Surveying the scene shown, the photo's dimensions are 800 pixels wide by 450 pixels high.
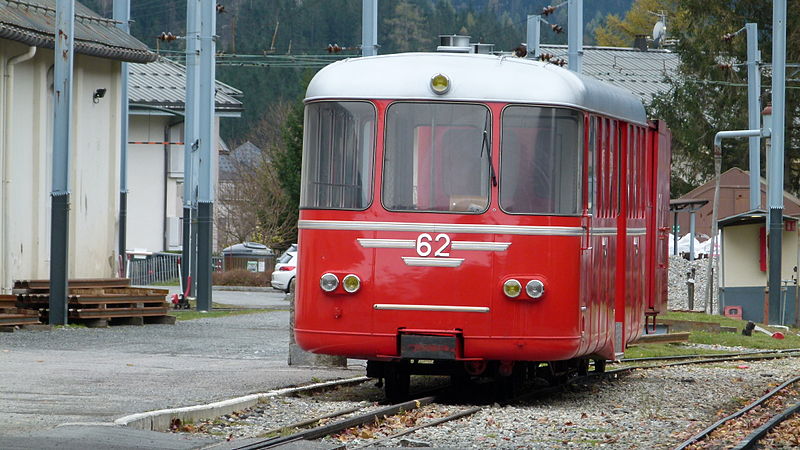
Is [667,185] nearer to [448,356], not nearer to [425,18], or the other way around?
[448,356]

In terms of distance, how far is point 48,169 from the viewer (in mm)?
27953

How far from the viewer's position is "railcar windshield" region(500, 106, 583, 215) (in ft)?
44.0

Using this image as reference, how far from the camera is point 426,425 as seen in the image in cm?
1220

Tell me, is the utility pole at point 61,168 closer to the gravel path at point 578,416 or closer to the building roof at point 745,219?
the gravel path at point 578,416

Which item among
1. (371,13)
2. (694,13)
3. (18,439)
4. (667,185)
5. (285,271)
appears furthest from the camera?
(694,13)

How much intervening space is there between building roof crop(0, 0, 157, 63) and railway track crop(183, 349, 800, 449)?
12.8 m

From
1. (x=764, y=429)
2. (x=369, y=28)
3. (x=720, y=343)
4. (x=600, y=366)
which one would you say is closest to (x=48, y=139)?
(x=369, y=28)

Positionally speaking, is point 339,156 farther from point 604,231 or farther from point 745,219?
point 745,219

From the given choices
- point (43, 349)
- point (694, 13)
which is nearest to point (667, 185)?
point (43, 349)

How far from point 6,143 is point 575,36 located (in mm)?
11698

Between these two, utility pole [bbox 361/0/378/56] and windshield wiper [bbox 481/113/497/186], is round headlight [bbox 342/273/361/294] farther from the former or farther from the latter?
utility pole [bbox 361/0/378/56]

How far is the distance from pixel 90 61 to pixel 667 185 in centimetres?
1367

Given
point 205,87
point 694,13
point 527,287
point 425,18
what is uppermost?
point 425,18

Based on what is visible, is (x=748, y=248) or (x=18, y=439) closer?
(x=18, y=439)
